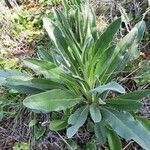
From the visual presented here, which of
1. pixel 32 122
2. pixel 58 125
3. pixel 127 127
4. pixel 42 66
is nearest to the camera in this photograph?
pixel 127 127

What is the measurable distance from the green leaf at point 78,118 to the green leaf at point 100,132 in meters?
0.09

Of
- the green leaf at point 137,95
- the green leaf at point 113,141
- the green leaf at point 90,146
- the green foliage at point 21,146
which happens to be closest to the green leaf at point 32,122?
the green foliage at point 21,146

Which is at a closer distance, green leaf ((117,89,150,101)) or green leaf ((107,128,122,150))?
green leaf ((117,89,150,101))

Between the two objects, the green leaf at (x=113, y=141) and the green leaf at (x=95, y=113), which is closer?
the green leaf at (x=95, y=113)

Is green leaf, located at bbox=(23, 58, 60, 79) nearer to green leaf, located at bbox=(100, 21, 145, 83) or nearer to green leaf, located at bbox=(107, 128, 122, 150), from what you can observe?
green leaf, located at bbox=(100, 21, 145, 83)

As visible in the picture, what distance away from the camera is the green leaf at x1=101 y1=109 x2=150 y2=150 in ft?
6.39

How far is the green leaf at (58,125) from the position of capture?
2.20 meters

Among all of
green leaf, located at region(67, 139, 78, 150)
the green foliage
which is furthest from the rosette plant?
the green foliage

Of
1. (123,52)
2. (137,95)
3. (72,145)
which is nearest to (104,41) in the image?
(123,52)

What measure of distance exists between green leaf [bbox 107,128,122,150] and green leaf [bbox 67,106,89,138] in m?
0.17

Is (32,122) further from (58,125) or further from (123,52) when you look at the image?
(123,52)

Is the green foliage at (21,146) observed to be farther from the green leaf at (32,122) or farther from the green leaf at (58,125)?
the green leaf at (58,125)

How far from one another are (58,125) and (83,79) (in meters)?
0.30

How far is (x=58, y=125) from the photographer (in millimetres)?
2211
